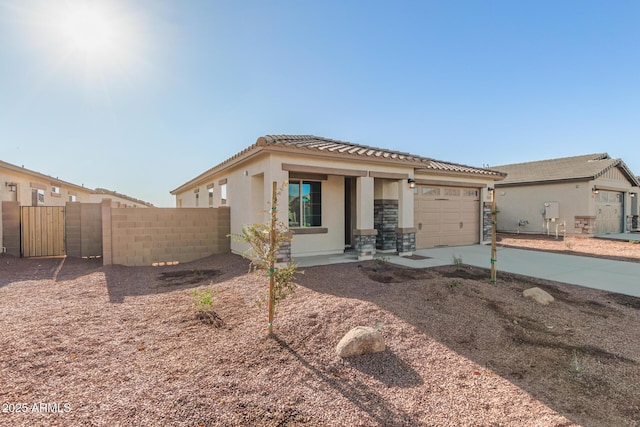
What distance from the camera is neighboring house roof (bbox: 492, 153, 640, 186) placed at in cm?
1766

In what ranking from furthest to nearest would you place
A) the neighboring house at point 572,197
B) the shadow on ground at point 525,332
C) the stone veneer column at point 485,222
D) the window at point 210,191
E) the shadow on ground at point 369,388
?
the neighboring house at point 572,197, the window at point 210,191, the stone veneer column at point 485,222, the shadow on ground at point 525,332, the shadow on ground at point 369,388

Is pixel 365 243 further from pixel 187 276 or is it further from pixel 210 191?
pixel 210 191

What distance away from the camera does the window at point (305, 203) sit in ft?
31.5

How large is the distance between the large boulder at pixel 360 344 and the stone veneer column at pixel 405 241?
6917 mm

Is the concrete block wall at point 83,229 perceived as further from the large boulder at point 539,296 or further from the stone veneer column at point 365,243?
the large boulder at point 539,296

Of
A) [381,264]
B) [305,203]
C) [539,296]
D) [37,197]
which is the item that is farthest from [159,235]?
[37,197]

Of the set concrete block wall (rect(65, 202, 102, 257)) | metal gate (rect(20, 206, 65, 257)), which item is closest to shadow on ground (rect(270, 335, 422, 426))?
concrete block wall (rect(65, 202, 102, 257))

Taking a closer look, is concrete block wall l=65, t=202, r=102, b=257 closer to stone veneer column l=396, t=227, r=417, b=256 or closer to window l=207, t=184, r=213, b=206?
window l=207, t=184, r=213, b=206

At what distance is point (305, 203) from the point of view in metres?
9.83

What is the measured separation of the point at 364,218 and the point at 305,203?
2013 mm

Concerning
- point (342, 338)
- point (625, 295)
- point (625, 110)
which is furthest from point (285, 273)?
point (625, 110)

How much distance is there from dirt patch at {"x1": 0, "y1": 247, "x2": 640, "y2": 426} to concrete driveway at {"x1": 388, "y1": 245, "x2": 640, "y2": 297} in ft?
3.84

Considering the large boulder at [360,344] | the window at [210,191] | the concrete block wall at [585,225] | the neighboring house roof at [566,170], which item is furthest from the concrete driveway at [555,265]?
the neighboring house roof at [566,170]

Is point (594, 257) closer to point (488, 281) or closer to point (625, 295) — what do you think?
point (625, 295)
